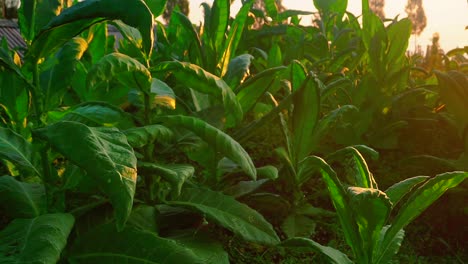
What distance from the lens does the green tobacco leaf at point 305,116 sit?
2398mm

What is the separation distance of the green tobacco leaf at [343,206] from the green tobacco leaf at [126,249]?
466mm

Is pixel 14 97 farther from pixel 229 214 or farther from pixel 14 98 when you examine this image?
pixel 229 214

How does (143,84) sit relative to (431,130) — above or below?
above

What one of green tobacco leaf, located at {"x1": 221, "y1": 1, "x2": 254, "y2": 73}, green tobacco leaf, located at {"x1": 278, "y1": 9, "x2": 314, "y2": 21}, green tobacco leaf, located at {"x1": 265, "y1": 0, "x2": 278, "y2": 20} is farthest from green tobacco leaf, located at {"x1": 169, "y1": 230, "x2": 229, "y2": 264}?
green tobacco leaf, located at {"x1": 265, "y1": 0, "x2": 278, "y2": 20}

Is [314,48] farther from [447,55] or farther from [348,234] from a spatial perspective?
[348,234]

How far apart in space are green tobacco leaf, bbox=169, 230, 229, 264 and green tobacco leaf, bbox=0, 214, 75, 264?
1.47ft

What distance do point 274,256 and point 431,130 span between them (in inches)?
65.0

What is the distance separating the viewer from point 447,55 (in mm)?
4094

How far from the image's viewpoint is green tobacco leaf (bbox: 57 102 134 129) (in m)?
1.77

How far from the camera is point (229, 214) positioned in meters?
1.94

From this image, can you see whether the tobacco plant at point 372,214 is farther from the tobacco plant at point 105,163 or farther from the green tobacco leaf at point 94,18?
the green tobacco leaf at point 94,18

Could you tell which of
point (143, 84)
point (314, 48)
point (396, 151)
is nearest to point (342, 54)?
point (314, 48)

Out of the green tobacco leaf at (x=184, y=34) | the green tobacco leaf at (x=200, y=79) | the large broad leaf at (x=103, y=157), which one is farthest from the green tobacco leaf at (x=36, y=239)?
the green tobacco leaf at (x=184, y=34)

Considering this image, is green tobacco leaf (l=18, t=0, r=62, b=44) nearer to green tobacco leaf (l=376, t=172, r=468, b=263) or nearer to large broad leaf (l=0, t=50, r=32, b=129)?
large broad leaf (l=0, t=50, r=32, b=129)
